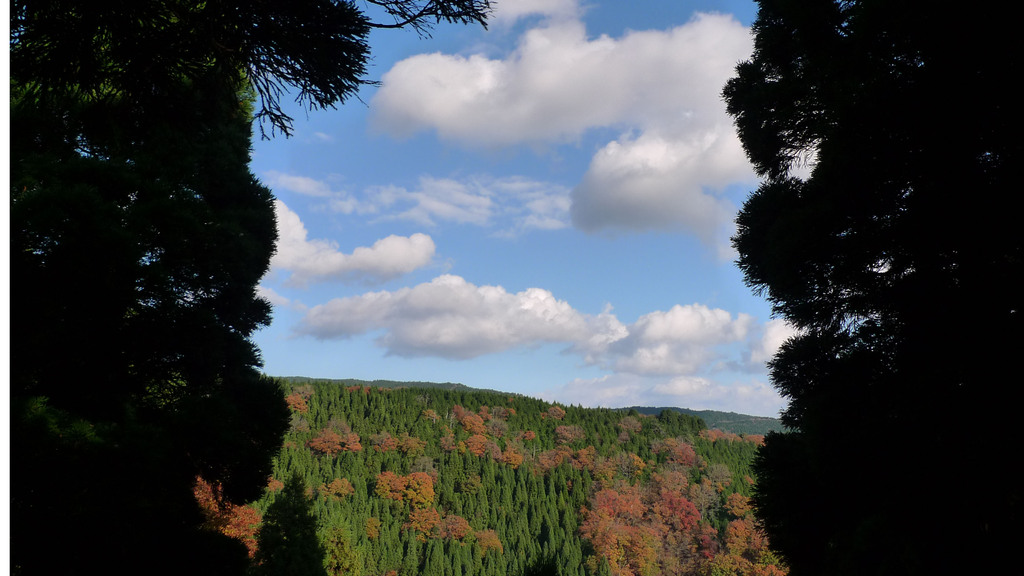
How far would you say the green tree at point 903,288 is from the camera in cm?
538

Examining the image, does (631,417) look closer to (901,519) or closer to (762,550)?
(762,550)

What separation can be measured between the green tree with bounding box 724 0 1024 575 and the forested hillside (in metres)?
34.8

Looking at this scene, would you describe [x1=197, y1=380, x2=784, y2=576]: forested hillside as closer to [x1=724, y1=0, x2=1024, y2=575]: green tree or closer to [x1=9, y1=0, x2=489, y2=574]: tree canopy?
[x1=9, y1=0, x2=489, y2=574]: tree canopy

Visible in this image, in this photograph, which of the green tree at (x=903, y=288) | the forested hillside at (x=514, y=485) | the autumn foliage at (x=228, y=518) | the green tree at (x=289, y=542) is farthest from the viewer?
the forested hillside at (x=514, y=485)

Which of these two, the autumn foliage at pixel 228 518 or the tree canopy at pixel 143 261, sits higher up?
the tree canopy at pixel 143 261

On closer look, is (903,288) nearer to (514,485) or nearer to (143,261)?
(143,261)

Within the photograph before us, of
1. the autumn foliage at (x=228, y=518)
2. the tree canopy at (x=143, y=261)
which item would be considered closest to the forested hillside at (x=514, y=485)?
the autumn foliage at (x=228, y=518)

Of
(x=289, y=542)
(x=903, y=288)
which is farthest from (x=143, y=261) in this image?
(x=289, y=542)

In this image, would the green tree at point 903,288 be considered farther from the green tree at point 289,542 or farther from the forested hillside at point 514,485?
the forested hillside at point 514,485

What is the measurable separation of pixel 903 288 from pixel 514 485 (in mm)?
73326

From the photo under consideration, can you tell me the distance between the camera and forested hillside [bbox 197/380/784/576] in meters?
56.4

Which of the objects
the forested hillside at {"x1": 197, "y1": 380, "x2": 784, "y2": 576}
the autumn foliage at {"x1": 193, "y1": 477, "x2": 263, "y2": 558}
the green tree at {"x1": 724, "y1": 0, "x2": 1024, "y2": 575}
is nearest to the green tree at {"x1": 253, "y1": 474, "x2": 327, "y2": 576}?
the autumn foliage at {"x1": 193, "y1": 477, "x2": 263, "y2": 558}

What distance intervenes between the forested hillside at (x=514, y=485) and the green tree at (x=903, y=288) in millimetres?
34813

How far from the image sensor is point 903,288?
243 inches
